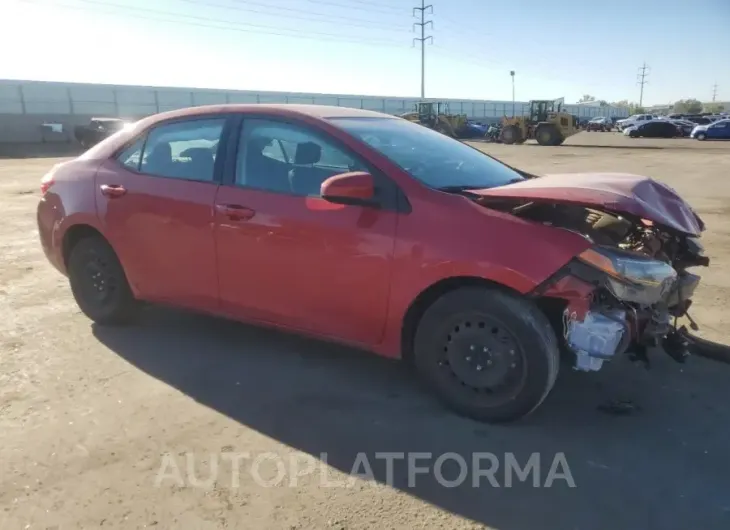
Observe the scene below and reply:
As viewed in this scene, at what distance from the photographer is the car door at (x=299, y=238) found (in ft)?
11.0

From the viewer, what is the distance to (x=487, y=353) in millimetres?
3166

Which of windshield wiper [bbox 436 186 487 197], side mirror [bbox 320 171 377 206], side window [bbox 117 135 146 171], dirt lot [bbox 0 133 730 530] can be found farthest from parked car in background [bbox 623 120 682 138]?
side mirror [bbox 320 171 377 206]

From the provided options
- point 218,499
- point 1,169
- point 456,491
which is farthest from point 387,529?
point 1,169

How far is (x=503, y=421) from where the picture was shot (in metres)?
3.20

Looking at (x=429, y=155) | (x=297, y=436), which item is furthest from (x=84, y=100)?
(x=297, y=436)

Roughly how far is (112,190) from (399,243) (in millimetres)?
2283

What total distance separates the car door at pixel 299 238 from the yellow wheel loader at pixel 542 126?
32.8 m

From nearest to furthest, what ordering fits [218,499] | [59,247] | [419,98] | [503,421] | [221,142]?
[218,499] < [503,421] < [221,142] < [59,247] < [419,98]

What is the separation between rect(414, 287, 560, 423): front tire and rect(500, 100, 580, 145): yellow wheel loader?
3323 cm

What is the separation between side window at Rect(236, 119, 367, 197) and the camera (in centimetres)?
360

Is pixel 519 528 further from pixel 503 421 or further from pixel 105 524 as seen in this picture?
pixel 105 524

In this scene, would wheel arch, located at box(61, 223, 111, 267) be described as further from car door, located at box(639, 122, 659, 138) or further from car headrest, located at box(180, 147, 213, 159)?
car door, located at box(639, 122, 659, 138)

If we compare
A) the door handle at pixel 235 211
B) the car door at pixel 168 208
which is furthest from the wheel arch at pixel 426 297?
the car door at pixel 168 208

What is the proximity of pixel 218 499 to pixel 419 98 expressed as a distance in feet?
232
